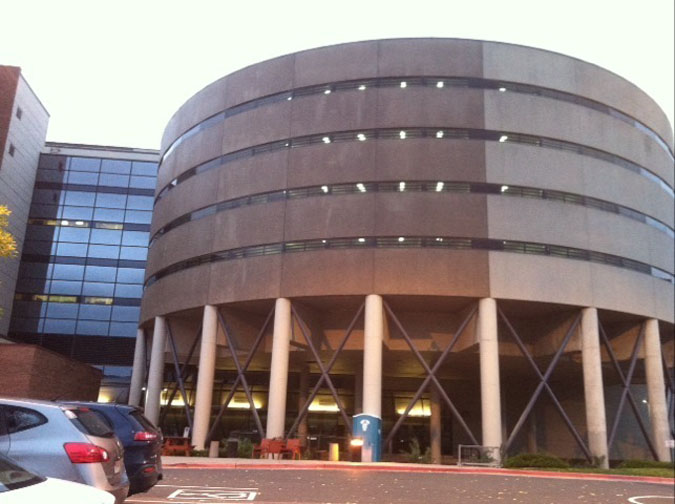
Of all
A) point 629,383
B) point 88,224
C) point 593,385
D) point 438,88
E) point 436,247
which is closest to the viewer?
point 593,385

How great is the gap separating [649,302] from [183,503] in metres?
27.0

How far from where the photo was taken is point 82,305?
169 ft

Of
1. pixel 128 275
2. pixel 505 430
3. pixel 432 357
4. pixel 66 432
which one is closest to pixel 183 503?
pixel 66 432

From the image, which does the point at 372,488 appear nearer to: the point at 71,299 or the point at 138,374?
the point at 138,374

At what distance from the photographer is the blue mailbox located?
23225mm

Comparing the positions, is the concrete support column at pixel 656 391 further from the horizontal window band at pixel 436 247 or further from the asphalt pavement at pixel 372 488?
the asphalt pavement at pixel 372 488

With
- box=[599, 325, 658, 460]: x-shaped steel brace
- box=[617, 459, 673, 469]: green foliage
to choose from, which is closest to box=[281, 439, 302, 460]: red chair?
box=[617, 459, 673, 469]: green foliage

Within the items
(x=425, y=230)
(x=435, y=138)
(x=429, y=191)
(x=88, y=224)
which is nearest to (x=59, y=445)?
(x=425, y=230)

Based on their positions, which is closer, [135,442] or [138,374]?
[135,442]

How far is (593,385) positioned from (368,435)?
1111 cm

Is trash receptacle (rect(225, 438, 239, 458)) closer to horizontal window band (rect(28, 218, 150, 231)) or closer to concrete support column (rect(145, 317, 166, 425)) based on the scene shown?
concrete support column (rect(145, 317, 166, 425))

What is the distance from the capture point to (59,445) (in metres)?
6.71

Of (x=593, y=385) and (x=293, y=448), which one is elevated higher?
(x=593, y=385)

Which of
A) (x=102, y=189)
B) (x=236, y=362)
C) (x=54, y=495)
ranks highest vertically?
(x=102, y=189)
